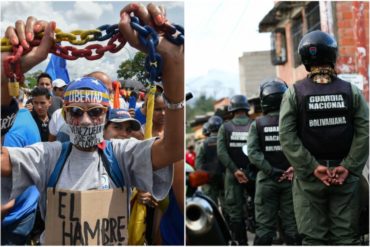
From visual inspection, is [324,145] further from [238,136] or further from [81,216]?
[238,136]

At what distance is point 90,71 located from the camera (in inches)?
151

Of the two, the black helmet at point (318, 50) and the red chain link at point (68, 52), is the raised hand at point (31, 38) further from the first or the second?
the black helmet at point (318, 50)

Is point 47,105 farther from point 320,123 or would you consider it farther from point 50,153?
point 320,123

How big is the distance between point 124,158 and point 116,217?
0.34 m

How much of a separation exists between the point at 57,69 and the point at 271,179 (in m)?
2.90

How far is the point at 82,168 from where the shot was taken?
3.53 m

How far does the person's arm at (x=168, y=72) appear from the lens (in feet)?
11.3

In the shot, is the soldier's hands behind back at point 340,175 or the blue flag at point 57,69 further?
the soldier's hands behind back at point 340,175

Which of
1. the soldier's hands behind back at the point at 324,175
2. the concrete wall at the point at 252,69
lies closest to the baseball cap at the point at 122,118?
the soldier's hands behind back at the point at 324,175

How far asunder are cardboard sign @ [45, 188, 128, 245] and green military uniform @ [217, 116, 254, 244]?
391cm

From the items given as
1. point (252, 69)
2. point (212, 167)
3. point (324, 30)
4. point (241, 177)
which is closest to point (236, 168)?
point (241, 177)

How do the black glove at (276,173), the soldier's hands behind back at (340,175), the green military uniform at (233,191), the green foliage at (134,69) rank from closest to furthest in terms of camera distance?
the green foliage at (134,69), the soldier's hands behind back at (340,175), the black glove at (276,173), the green military uniform at (233,191)

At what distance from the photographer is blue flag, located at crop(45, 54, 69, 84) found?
12.5 feet

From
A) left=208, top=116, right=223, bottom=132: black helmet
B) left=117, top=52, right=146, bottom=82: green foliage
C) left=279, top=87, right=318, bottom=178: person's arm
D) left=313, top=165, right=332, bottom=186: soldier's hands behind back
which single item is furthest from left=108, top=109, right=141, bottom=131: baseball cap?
left=208, top=116, right=223, bottom=132: black helmet
